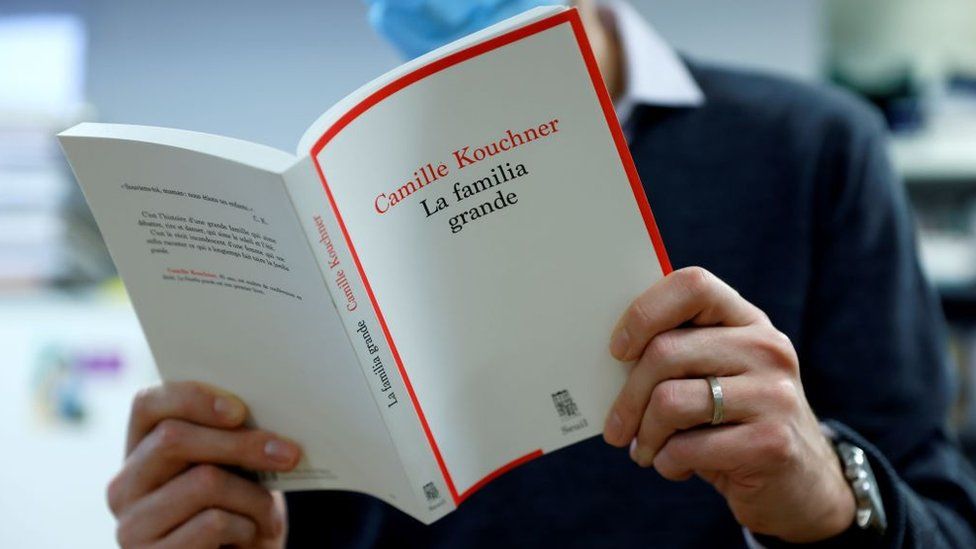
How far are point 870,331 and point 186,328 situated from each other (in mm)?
655

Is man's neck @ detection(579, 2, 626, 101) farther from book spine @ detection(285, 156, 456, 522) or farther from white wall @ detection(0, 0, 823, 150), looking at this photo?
white wall @ detection(0, 0, 823, 150)

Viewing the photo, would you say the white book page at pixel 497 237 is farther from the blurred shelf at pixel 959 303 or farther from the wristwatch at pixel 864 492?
the blurred shelf at pixel 959 303

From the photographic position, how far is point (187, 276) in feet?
2.26

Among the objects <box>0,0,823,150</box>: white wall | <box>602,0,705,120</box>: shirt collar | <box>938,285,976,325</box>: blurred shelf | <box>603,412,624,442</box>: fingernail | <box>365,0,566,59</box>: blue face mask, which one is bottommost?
Answer: <box>938,285,976,325</box>: blurred shelf

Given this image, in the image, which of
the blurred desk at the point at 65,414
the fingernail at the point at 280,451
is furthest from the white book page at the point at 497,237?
the blurred desk at the point at 65,414

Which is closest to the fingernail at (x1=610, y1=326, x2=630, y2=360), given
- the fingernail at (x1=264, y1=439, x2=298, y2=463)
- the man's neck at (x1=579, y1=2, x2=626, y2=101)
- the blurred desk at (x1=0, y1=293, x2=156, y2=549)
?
the fingernail at (x1=264, y1=439, x2=298, y2=463)

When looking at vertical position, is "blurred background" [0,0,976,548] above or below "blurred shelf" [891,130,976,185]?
above

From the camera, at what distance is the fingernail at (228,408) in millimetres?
732

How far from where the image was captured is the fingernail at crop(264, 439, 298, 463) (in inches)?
28.7

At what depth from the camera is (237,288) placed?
0.67 metres

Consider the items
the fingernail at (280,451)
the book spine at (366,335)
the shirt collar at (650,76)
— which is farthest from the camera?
the shirt collar at (650,76)

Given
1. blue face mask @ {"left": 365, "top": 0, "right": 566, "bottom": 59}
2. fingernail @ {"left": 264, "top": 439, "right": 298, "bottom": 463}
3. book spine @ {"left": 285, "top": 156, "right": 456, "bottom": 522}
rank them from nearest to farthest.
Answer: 1. book spine @ {"left": 285, "top": 156, "right": 456, "bottom": 522}
2. fingernail @ {"left": 264, "top": 439, "right": 298, "bottom": 463}
3. blue face mask @ {"left": 365, "top": 0, "right": 566, "bottom": 59}

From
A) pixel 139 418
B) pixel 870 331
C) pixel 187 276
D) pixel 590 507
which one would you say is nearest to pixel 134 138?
pixel 187 276

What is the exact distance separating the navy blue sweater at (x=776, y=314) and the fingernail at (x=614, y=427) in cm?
30
